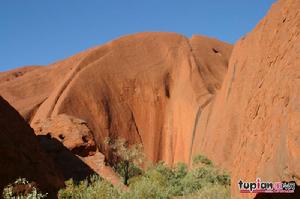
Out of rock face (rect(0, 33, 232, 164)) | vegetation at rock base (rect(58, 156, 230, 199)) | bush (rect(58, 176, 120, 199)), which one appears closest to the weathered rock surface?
vegetation at rock base (rect(58, 156, 230, 199))

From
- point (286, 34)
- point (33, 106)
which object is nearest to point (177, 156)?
point (33, 106)

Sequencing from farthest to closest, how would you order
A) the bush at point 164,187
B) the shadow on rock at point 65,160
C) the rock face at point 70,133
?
the rock face at point 70,133 → the shadow on rock at point 65,160 → the bush at point 164,187

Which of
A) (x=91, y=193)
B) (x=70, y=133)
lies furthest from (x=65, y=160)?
(x=91, y=193)

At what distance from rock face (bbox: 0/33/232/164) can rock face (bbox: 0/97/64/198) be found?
2422cm

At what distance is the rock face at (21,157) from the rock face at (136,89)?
24.2 m

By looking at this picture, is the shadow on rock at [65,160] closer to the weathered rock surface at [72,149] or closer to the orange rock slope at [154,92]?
the weathered rock surface at [72,149]

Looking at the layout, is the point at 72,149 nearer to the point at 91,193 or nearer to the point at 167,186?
the point at 167,186

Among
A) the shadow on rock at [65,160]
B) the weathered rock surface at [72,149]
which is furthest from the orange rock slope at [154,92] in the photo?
the shadow on rock at [65,160]

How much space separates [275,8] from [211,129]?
21.6 metres

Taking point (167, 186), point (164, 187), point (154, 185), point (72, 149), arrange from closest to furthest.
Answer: point (154, 185)
point (164, 187)
point (72, 149)
point (167, 186)

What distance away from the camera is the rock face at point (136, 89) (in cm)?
4484

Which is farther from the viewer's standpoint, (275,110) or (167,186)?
(167,186)

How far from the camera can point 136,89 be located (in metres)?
50.6

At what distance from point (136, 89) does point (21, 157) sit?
35.0 meters
